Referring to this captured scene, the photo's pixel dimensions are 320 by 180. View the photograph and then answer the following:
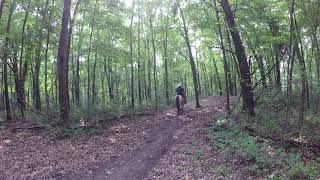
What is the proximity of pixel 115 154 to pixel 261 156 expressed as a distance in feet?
15.6

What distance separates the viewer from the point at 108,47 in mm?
21328

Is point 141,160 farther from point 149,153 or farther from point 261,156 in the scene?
point 261,156

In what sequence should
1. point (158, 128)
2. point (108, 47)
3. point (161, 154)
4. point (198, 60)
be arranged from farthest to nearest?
point (198, 60), point (108, 47), point (158, 128), point (161, 154)

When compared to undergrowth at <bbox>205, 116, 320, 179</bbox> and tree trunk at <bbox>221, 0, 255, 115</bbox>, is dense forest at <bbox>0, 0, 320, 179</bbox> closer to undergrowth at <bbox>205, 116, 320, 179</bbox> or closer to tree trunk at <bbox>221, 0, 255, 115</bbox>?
tree trunk at <bbox>221, 0, 255, 115</bbox>

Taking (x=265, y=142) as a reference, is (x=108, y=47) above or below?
above

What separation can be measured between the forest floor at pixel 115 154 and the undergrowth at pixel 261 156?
43cm

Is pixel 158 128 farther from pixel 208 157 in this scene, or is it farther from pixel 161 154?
pixel 208 157

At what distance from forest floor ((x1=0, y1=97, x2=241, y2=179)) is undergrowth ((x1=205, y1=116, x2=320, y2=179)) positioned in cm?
43

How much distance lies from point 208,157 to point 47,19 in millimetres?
14295

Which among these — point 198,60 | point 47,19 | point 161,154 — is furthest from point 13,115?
point 198,60

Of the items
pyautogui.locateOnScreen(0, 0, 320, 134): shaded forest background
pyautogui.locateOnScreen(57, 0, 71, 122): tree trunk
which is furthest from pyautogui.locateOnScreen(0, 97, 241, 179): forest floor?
pyautogui.locateOnScreen(0, 0, 320, 134): shaded forest background

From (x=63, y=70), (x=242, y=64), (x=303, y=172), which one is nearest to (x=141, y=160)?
(x=303, y=172)

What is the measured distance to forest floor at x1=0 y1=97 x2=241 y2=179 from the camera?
8844 mm

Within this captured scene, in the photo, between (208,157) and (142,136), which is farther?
(142,136)
